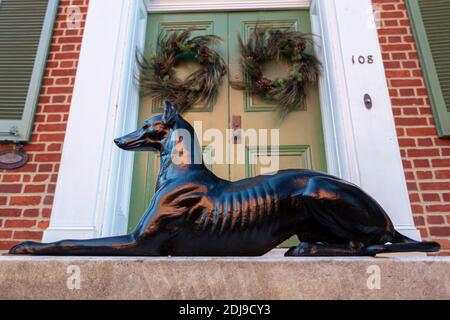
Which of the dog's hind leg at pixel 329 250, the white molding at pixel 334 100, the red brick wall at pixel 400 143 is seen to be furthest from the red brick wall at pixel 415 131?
the dog's hind leg at pixel 329 250

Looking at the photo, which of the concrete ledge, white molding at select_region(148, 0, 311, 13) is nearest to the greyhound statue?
the concrete ledge

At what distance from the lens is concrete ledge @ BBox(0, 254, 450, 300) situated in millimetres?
1072

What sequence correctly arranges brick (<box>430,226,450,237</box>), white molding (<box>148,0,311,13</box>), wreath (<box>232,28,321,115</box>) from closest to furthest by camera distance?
brick (<box>430,226,450,237</box>)
wreath (<box>232,28,321,115</box>)
white molding (<box>148,0,311,13</box>)

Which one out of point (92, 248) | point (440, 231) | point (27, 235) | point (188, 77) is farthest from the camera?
point (188, 77)

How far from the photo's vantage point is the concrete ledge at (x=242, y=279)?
107cm

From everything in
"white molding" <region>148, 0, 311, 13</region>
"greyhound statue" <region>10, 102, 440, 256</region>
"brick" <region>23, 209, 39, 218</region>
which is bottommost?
"greyhound statue" <region>10, 102, 440, 256</region>

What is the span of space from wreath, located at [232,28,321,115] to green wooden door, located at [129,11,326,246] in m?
0.06

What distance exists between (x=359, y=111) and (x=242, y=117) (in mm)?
830

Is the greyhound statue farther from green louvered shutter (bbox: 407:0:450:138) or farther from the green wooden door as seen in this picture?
green louvered shutter (bbox: 407:0:450:138)

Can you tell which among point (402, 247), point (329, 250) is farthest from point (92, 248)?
point (402, 247)

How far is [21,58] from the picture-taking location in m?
2.70

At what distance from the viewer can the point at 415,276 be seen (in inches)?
42.6

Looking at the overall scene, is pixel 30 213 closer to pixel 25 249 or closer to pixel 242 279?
pixel 25 249
